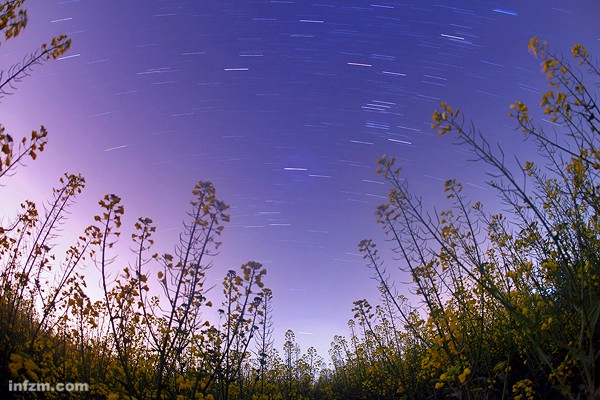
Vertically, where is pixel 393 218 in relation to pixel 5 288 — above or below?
above

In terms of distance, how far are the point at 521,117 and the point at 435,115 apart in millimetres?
926

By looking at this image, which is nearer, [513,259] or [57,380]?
[57,380]

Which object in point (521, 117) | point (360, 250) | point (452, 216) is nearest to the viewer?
point (521, 117)

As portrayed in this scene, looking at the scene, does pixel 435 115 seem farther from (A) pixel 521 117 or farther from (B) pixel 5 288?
(B) pixel 5 288

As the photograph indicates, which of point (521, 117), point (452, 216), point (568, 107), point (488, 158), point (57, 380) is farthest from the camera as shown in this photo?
point (452, 216)

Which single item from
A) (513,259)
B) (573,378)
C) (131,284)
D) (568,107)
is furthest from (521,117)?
(131,284)

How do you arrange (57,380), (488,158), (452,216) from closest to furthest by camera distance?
(488,158) < (57,380) < (452,216)

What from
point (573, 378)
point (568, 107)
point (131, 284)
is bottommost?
point (573, 378)

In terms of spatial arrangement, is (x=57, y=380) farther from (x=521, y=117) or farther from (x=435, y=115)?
(x=521, y=117)

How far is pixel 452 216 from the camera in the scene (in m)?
5.19

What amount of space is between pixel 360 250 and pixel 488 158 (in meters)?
4.53

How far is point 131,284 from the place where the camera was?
412 centimetres

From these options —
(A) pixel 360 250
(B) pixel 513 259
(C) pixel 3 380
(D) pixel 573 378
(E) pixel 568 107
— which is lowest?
(D) pixel 573 378

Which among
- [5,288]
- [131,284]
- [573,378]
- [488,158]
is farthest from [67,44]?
[573,378]
